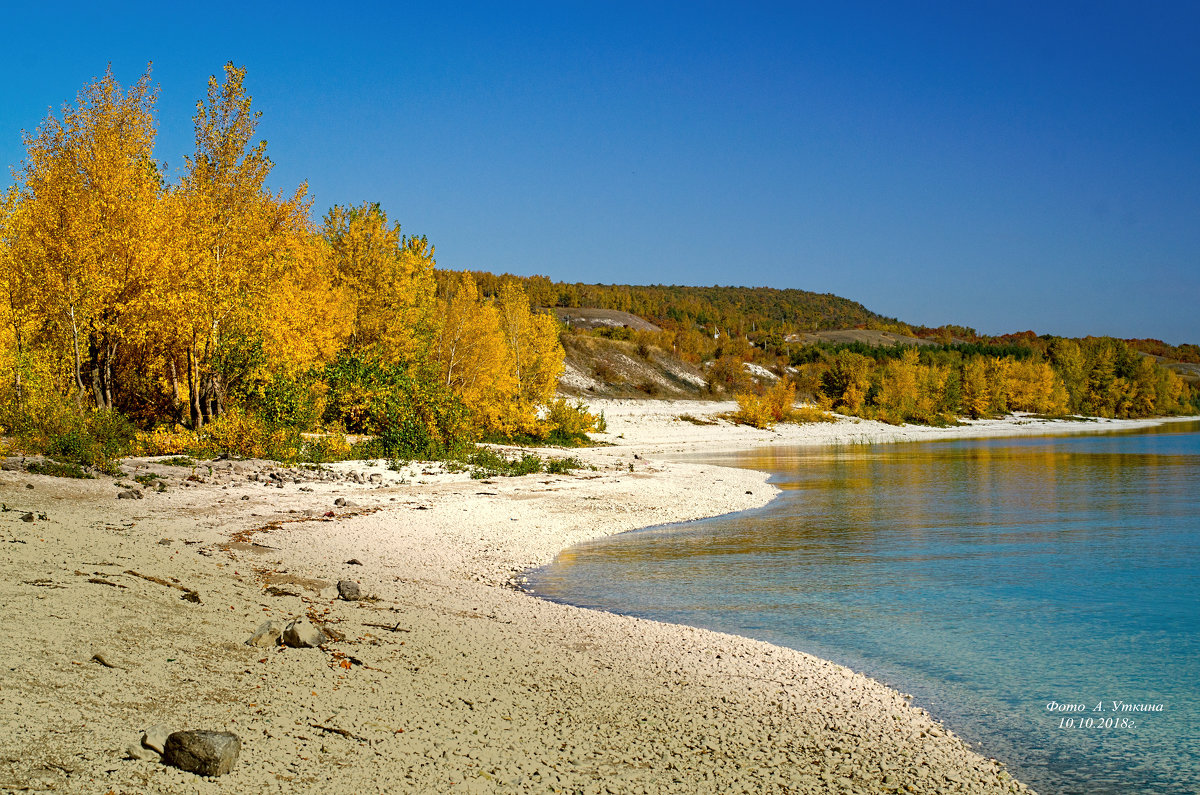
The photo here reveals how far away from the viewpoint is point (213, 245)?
2055cm

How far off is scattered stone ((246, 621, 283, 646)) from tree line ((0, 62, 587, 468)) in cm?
1348

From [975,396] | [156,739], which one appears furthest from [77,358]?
[975,396]

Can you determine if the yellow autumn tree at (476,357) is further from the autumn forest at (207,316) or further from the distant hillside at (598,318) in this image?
the distant hillside at (598,318)

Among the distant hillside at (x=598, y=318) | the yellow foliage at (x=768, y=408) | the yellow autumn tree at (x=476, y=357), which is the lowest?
the yellow foliage at (x=768, y=408)

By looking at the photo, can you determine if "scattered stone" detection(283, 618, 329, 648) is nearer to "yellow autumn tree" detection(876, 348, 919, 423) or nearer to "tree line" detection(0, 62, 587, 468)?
"tree line" detection(0, 62, 587, 468)

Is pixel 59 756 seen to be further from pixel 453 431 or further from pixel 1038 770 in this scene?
pixel 453 431

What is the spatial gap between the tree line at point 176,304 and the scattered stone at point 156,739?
15176mm

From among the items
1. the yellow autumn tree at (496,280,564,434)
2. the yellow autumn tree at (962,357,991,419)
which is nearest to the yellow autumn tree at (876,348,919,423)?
the yellow autumn tree at (962,357,991,419)

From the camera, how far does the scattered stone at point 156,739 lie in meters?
3.84

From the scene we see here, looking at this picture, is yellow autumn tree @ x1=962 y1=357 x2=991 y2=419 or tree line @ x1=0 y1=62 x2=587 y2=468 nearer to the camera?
tree line @ x1=0 y1=62 x2=587 y2=468

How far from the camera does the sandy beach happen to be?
411 centimetres

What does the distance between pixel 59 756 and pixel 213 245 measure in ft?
63.7

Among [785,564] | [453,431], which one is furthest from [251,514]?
[453,431]

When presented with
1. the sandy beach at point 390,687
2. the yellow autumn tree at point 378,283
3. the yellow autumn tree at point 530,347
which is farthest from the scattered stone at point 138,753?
the yellow autumn tree at point 530,347
